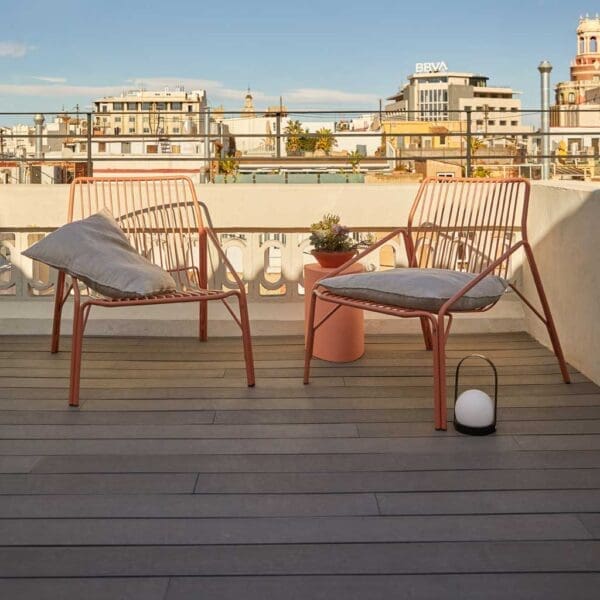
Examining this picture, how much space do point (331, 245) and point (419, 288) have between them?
78 centimetres

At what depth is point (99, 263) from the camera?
9.16ft

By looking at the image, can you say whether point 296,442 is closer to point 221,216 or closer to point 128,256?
point 128,256

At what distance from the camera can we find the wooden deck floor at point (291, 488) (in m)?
1.51

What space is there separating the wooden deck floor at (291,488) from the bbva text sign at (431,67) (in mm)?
96046

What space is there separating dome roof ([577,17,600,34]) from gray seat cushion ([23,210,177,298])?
322ft

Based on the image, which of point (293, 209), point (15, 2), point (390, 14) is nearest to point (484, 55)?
point (390, 14)

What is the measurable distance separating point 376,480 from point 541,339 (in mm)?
1737

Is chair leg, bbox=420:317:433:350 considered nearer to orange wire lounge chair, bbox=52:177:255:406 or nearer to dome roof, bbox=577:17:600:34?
orange wire lounge chair, bbox=52:177:255:406

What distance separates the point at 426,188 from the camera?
3.60m

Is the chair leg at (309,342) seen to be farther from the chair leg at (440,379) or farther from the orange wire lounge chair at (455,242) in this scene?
the chair leg at (440,379)

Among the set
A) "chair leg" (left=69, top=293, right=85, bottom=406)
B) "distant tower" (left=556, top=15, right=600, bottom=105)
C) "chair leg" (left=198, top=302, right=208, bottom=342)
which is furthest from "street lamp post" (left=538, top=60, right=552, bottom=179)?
"distant tower" (left=556, top=15, right=600, bottom=105)

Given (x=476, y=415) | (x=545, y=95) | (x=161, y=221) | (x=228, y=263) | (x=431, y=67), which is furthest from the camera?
(x=431, y=67)

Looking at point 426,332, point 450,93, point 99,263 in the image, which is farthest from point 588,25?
point 99,263

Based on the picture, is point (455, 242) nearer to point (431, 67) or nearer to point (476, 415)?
point (476, 415)
